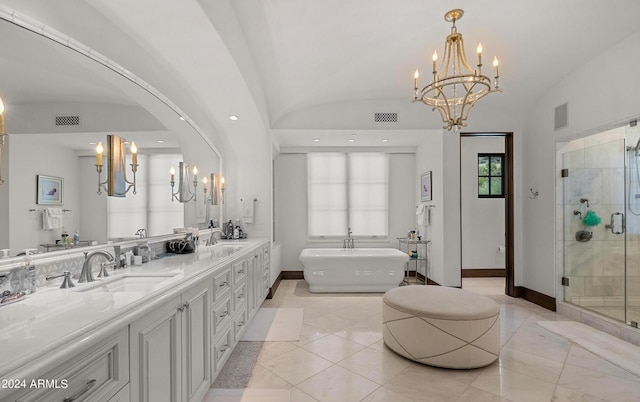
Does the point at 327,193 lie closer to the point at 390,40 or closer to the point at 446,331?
the point at 390,40

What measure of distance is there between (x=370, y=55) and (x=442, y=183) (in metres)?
2.22

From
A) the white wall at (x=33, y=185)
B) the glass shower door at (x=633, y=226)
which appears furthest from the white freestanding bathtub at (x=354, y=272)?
the white wall at (x=33, y=185)

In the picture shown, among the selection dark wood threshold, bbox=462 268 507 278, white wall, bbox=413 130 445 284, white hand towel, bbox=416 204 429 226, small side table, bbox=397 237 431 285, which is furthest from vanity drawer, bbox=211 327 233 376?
dark wood threshold, bbox=462 268 507 278

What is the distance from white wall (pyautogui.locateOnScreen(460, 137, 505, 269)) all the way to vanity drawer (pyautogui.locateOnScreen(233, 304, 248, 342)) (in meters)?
4.37

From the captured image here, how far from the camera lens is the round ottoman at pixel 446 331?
2350mm

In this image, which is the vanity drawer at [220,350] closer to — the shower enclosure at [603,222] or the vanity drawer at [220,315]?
the vanity drawer at [220,315]

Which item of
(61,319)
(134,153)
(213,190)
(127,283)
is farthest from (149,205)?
(61,319)

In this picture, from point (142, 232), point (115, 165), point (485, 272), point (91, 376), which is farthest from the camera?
point (485, 272)

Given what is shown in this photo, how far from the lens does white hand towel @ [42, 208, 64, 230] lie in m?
1.61

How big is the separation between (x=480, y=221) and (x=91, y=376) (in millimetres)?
6020

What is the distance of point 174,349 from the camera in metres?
1.50

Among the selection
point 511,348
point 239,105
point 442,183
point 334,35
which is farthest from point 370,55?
point 511,348

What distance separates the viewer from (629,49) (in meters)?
2.85

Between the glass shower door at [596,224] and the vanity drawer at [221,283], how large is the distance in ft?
12.4
